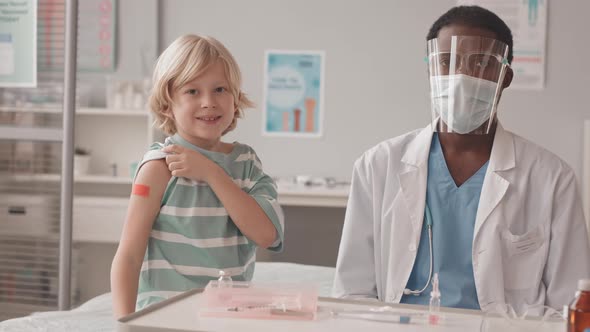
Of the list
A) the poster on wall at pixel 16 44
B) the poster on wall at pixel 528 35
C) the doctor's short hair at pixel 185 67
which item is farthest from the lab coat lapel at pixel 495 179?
the poster on wall at pixel 528 35

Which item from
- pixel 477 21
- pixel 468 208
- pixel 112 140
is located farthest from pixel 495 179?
pixel 112 140

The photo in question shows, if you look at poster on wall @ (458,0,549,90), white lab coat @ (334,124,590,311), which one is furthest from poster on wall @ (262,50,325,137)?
white lab coat @ (334,124,590,311)

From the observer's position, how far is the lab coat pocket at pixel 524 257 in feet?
4.93

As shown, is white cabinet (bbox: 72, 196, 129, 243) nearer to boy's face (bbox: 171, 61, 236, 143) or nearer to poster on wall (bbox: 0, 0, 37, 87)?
poster on wall (bbox: 0, 0, 37, 87)

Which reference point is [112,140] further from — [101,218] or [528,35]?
[528,35]

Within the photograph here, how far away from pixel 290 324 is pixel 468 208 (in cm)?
A: 76

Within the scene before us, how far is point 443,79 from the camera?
1.53 metres

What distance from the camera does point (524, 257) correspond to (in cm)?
151

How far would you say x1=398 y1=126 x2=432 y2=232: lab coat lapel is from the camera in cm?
156

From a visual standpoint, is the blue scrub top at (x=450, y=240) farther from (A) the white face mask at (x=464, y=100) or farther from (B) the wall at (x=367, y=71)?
(B) the wall at (x=367, y=71)

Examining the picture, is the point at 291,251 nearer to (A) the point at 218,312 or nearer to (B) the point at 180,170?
(B) the point at 180,170

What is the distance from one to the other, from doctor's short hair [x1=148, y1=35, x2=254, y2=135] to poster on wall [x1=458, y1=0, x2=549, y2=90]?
9.46ft

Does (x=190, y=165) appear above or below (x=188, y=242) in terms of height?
above

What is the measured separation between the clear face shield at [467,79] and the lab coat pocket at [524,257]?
0.73 ft
